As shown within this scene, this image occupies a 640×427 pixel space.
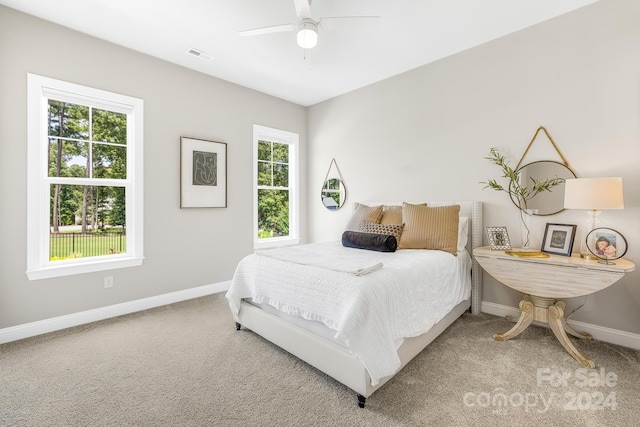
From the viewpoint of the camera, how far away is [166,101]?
329cm

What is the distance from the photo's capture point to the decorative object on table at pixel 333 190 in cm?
434

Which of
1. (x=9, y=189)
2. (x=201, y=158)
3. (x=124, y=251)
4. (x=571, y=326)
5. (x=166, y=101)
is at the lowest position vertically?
(x=571, y=326)

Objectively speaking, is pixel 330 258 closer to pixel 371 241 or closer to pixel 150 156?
pixel 371 241

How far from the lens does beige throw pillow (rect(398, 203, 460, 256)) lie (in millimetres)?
2727

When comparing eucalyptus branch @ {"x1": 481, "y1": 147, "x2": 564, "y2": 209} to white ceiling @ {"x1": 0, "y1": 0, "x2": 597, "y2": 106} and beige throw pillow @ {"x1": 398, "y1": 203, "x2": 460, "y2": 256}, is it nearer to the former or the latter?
A: beige throw pillow @ {"x1": 398, "y1": 203, "x2": 460, "y2": 256}

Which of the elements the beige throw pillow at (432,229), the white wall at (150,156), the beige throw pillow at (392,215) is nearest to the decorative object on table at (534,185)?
the beige throw pillow at (432,229)

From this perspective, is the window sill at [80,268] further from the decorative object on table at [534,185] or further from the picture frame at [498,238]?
the decorative object on table at [534,185]

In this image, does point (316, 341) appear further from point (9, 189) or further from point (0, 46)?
point (0, 46)

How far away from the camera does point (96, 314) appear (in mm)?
2799

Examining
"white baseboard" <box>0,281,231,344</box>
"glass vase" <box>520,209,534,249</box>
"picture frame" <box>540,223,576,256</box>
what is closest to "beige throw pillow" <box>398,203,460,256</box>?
"glass vase" <box>520,209,534,249</box>

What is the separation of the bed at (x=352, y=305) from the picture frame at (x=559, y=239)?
66 cm

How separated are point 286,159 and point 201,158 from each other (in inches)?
57.9

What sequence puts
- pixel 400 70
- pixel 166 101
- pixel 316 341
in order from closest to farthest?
pixel 316 341 < pixel 166 101 < pixel 400 70

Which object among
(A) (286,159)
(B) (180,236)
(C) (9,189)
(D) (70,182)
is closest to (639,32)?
(A) (286,159)
